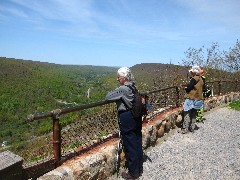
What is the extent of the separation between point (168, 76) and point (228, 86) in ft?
15.6

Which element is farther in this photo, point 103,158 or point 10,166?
point 103,158

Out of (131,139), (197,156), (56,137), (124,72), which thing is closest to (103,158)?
(131,139)

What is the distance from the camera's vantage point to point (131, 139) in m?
4.89

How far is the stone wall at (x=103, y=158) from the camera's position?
4.04 metres

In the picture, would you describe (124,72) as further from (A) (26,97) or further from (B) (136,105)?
(A) (26,97)

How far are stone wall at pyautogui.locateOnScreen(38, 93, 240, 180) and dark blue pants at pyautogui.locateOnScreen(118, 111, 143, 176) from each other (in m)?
0.34

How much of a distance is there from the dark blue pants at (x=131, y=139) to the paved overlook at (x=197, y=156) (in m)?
0.38

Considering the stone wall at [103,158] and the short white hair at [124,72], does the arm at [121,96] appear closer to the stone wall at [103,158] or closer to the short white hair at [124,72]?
the short white hair at [124,72]

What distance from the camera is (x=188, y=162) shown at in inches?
240

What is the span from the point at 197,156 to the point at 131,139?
2.36 m

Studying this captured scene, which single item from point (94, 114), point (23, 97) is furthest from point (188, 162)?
point (23, 97)

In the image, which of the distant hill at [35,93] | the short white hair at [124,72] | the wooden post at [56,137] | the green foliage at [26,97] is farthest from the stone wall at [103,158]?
the green foliage at [26,97]

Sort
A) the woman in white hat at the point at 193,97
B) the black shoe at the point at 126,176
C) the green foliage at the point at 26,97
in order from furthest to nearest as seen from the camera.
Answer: the green foliage at the point at 26,97 → the woman in white hat at the point at 193,97 → the black shoe at the point at 126,176

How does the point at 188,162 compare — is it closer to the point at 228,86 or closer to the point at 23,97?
the point at 228,86
